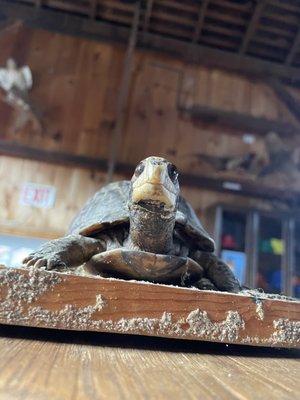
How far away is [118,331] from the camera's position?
72cm

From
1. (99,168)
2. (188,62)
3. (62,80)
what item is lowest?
(99,168)

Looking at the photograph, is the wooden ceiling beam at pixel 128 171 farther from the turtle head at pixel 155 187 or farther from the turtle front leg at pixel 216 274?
the turtle head at pixel 155 187

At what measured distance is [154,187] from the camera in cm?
105

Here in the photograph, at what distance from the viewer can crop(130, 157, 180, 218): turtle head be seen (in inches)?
41.2

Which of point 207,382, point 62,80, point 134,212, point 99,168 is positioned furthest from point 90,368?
point 62,80

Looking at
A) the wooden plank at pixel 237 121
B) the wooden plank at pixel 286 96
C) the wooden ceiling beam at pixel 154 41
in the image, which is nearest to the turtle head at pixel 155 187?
the wooden plank at pixel 237 121

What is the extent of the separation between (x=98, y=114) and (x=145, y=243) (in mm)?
2918

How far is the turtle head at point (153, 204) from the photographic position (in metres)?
1.05

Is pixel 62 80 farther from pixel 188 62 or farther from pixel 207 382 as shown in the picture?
pixel 207 382

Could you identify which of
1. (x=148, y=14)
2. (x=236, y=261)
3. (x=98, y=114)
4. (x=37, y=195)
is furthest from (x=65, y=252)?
(x=148, y=14)

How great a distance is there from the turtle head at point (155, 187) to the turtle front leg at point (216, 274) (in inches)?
12.6

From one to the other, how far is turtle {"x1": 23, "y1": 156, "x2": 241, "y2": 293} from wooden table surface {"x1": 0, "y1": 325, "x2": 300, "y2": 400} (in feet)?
1.08

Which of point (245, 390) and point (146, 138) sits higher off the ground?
point (146, 138)

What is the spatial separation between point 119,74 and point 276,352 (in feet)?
11.9
